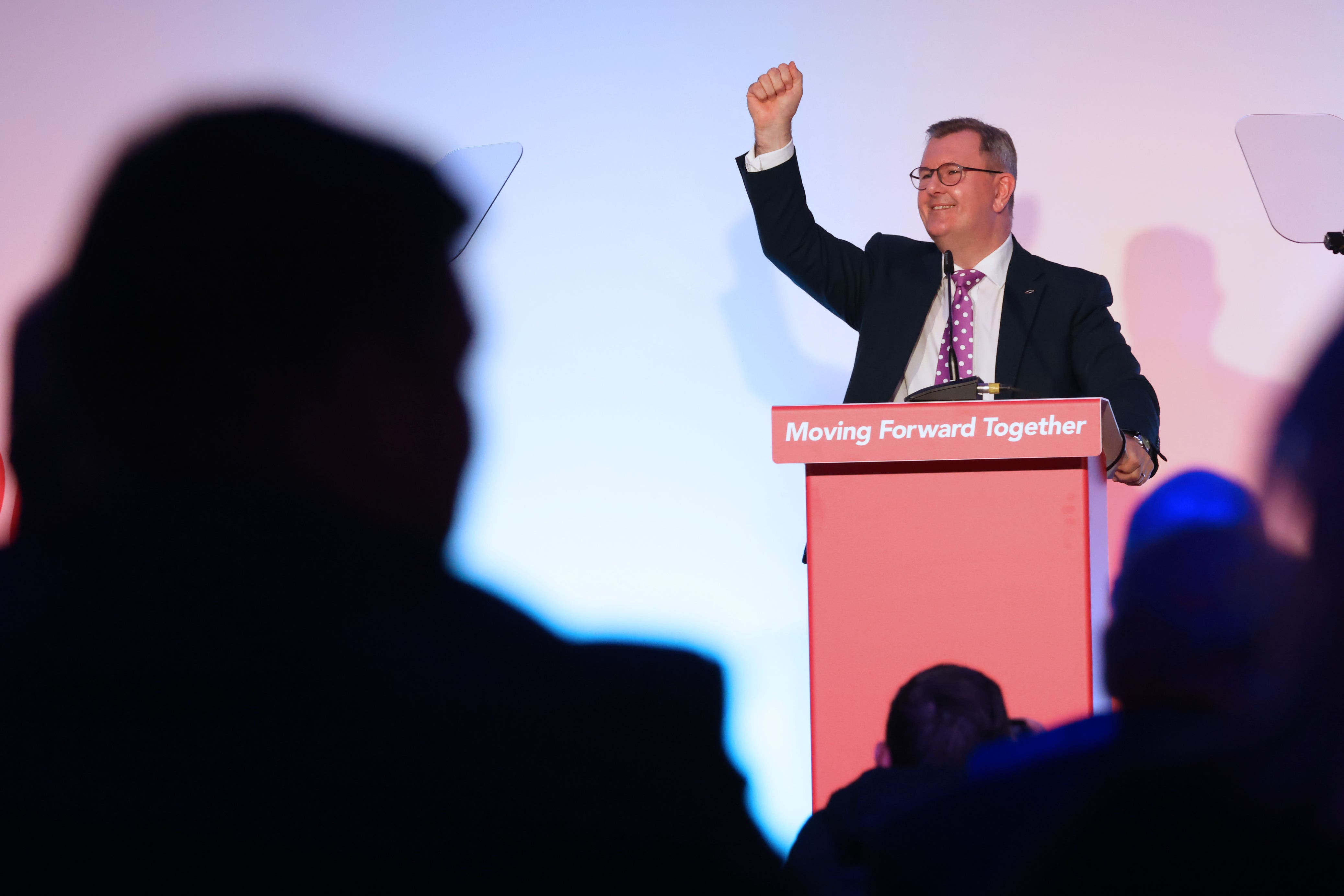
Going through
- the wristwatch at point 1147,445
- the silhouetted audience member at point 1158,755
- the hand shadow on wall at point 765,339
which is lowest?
the silhouetted audience member at point 1158,755

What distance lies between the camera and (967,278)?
248 centimetres

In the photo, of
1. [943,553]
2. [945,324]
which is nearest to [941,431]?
[943,553]

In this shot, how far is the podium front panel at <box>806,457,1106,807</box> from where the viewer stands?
158 centimetres

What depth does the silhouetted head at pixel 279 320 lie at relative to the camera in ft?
10.3

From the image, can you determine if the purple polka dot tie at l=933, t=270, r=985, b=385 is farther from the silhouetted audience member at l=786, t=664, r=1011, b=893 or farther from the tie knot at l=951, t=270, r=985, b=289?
the silhouetted audience member at l=786, t=664, r=1011, b=893

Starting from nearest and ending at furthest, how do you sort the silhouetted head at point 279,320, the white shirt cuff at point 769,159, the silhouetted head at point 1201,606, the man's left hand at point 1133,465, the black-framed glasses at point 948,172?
the man's left hand at point 1133,465 < the white shirt cuff at point 769,159 < the black-framed glasses at point 948,172 < the silhouetted head at point 1201,606 < the silhouetted head at point 279,320

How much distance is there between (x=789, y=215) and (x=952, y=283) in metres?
0.40

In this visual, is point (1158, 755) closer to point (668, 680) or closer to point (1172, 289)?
point (668, 680)

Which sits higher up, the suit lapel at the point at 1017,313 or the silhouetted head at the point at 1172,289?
the silhouetted head at the point at 1172,289

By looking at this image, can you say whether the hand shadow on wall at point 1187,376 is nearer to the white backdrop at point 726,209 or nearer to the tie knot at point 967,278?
the white backdrop at point 726,209

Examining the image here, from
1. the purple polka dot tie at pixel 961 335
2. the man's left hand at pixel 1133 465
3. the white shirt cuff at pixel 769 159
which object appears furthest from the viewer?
the white shirt cuff at pixel 769 159

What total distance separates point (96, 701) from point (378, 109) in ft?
5.42

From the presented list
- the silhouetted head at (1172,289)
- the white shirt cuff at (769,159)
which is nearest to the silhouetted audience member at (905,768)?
the white shirt cuff at (769,159)

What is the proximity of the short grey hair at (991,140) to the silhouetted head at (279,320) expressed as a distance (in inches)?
48.8
